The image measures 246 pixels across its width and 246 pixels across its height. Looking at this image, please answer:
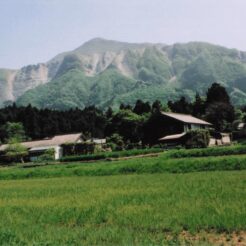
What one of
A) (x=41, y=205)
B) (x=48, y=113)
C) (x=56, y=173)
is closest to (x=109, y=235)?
(x=41, y=205)

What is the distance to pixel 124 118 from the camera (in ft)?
268

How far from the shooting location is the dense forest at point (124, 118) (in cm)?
7931

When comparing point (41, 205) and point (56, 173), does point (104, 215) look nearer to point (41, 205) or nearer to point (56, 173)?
point (41, 205)

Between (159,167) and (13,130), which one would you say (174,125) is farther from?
(13,130)

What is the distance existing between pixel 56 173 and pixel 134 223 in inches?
1015

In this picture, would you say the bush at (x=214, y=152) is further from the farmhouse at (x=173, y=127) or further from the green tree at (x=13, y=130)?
the green tree at (x=13, y=130)

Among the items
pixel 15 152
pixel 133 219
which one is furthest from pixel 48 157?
pixel 133 219

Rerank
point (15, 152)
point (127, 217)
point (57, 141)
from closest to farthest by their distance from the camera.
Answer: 1. point (127, 217)
2. point (15, 152)
3. point (57, 141)

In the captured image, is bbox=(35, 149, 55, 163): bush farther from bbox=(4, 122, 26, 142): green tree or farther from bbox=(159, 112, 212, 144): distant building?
bbox=(4, 122, 26, 142): green tree

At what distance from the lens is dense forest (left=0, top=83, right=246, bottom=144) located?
260 feet

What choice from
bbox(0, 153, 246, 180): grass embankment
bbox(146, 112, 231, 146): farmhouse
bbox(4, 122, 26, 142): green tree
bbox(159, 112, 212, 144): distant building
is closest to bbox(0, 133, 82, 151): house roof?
bbox(4, 122, 26, 142): green tree

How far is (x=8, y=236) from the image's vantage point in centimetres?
924

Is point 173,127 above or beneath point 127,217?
above

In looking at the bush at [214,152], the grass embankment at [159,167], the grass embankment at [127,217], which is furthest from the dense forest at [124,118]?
the grass embankment at [127,217]
